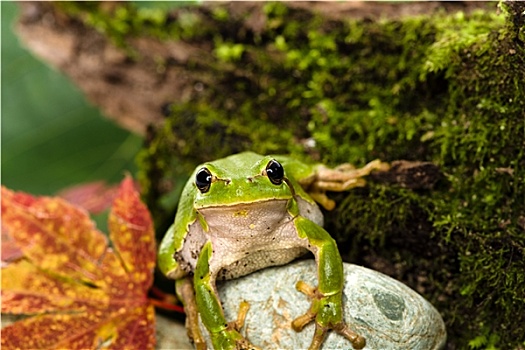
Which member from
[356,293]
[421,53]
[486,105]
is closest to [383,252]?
[356,293]

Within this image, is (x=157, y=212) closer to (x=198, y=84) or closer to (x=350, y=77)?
(x=198, y=84)

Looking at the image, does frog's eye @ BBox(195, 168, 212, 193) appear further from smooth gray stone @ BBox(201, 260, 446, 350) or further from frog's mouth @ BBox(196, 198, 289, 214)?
smooth gray stone @ BBox(201, 260, 446, 350)

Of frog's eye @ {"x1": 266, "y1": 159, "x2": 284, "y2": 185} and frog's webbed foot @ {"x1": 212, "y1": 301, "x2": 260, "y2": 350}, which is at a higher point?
frog's eye @ {"x1": 266, "y1": 159, "x2": 284, "y2": 185}

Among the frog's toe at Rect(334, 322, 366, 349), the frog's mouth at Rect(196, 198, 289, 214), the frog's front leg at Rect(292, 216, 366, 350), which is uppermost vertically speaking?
the frog's mouth at Rect(196, 198, 289, 214)

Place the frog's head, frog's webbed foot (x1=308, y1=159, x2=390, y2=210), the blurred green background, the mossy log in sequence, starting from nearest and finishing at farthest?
the frog's head, the mossy log, frog's webbed foot (x1=308, y1=159, x2=390, y2=210), the blurred green background

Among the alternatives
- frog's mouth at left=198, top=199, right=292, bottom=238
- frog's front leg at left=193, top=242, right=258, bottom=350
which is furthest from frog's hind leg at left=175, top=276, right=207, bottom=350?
frog's mouth at left=198, top=199, right=292, bottom=238

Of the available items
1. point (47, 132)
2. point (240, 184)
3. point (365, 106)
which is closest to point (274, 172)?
point (240, 184)

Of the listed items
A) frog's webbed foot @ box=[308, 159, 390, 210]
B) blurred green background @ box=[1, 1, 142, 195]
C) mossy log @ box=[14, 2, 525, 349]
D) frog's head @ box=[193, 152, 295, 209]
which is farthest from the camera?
blurred green background @ box=[1, 1, 142, 195]
